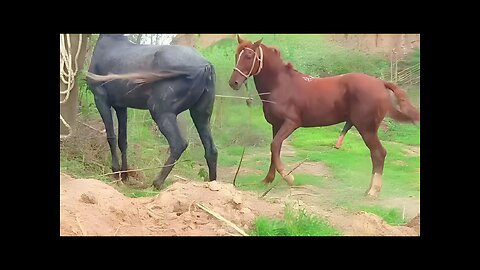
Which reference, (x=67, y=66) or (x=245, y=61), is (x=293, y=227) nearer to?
(x=245, y=61)

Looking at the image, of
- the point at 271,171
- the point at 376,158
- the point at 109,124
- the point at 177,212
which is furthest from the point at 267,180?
the point at 109,124

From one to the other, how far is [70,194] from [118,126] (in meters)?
0.66

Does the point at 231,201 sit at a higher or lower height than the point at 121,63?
lower

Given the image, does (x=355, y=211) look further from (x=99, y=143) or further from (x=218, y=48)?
(x=99, y=143)

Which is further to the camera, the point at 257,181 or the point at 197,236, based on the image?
the point at 257,181

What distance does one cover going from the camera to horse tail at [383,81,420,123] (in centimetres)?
466

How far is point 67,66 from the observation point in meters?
4.92

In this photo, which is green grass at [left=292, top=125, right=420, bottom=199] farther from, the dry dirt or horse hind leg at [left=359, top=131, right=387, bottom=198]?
the dry dirt

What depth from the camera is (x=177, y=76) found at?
470 centimetres

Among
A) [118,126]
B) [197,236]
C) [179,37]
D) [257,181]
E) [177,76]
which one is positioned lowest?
[197,236]

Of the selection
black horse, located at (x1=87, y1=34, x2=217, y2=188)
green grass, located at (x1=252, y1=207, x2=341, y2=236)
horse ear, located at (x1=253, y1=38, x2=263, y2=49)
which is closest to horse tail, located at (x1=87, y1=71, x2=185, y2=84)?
black horse, located at (x1=87, y1=34, x2=217, y2=188)

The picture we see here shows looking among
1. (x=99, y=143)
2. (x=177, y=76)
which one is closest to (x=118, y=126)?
(x=99, y=143)

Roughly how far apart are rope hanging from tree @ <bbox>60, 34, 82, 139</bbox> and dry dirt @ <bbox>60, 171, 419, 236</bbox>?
629 millimetres

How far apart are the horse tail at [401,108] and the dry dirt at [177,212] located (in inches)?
30.1
